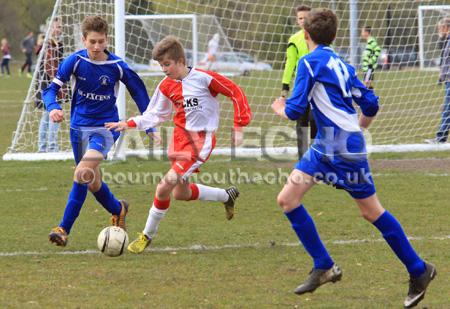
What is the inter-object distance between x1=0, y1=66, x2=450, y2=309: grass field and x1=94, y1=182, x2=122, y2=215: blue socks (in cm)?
26

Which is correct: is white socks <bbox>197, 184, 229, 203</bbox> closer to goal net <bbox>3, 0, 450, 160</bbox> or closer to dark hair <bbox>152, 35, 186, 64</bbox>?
dark hair <bbox>152, 35, 186, 64</bbox>

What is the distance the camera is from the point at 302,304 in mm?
5070

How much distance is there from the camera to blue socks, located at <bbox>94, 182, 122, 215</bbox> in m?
7.04

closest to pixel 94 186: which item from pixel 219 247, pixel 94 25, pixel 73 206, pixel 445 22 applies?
pixel 73 206

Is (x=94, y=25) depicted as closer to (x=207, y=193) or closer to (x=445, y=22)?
(x=207, y=193)

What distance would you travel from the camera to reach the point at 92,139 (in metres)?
6.82

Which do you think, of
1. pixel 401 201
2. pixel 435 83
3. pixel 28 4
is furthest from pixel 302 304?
pixel 28 4

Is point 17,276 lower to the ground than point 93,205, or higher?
higher

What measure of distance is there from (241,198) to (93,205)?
1472mm

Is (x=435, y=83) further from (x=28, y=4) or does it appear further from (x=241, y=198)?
(x=28, y=4)

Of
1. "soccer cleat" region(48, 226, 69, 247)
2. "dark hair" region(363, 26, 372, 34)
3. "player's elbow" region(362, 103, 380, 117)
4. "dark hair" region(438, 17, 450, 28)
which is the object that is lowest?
"dark hair" region(363, 26, 372, 34)

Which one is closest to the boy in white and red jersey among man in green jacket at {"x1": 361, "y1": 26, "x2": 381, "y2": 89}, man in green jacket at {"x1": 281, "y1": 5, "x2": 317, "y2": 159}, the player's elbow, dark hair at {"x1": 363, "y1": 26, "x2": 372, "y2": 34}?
the player's elbow

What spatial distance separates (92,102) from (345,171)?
2.60 meters

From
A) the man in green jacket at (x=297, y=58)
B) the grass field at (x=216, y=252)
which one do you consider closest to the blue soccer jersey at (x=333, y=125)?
the grass field at (x=216, y=252)
